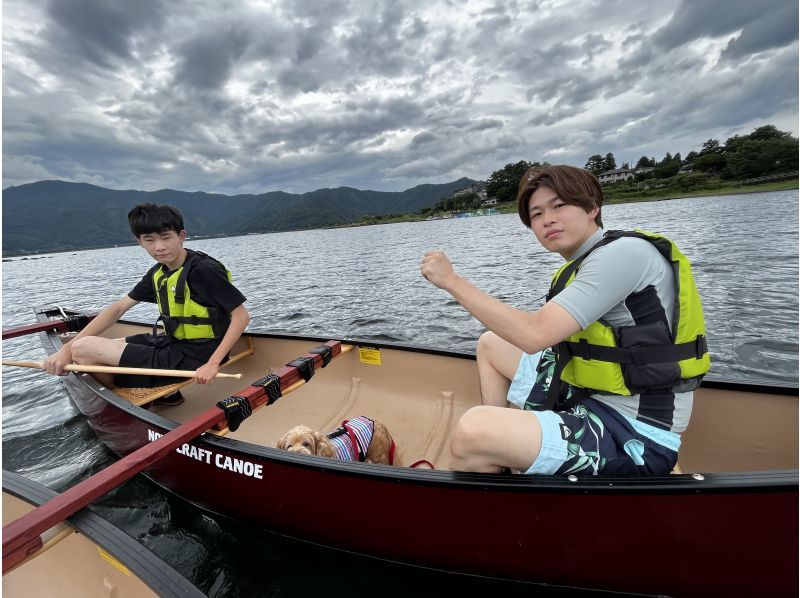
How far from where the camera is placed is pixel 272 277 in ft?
64.9

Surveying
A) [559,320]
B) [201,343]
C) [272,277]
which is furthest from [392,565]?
[272,277]

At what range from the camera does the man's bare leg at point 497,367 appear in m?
2.91

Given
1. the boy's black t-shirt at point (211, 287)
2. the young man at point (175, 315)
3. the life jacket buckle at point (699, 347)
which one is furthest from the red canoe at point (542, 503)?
the boy's black t-shirt at point (211, 287)

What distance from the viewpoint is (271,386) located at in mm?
3330

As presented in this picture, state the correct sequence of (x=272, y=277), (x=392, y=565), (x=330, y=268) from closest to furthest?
(x=392, y=565), (x=272, y=277), (x=330, y=268)

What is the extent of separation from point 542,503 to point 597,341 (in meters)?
0.91

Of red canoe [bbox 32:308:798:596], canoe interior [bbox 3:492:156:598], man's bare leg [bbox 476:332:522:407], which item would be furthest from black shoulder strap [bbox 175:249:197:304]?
man's bare leg [bbox 476:332:522:407]

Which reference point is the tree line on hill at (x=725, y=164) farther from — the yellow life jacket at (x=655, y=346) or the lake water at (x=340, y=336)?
the yellow life jacket at (x=655, y=346)

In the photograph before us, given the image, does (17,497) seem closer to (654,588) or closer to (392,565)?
(392,565)

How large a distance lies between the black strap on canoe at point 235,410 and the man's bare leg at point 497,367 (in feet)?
6.34

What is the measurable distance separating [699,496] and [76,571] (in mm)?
3283

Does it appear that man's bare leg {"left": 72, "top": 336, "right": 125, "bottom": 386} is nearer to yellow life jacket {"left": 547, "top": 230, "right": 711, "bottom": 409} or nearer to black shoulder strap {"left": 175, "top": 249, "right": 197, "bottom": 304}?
black shoulder strap {"left": 175, "top": 249, "right": 197, "bottom": 304}

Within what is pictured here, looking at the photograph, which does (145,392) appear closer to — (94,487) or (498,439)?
(94,487)

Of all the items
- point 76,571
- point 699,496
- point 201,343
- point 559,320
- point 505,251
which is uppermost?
point 559,320
